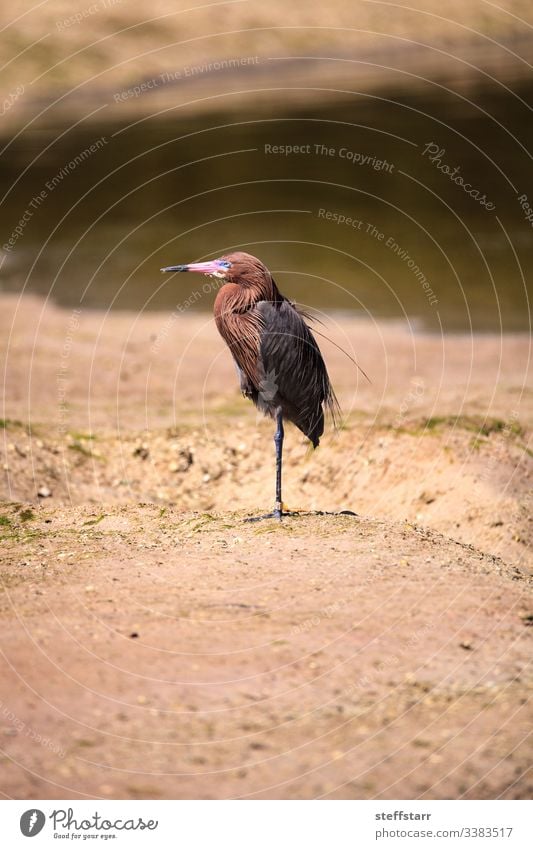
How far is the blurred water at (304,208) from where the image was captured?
73.3ft

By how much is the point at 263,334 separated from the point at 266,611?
293 cm

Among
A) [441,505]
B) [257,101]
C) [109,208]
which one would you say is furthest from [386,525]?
[257,101]

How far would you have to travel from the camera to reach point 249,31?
49312mm

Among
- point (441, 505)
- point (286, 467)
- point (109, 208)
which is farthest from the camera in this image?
point (109, 208)

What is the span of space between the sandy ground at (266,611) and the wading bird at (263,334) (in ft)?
4.19

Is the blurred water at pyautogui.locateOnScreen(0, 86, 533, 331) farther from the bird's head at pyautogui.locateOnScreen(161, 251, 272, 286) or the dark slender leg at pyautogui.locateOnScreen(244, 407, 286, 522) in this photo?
the bird's head at pyautogui.locateOnScreen(161, 251, 272, 286)

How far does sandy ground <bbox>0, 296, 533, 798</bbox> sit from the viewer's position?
5586 mm

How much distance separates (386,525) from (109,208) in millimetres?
23444

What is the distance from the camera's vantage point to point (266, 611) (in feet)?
22.8
